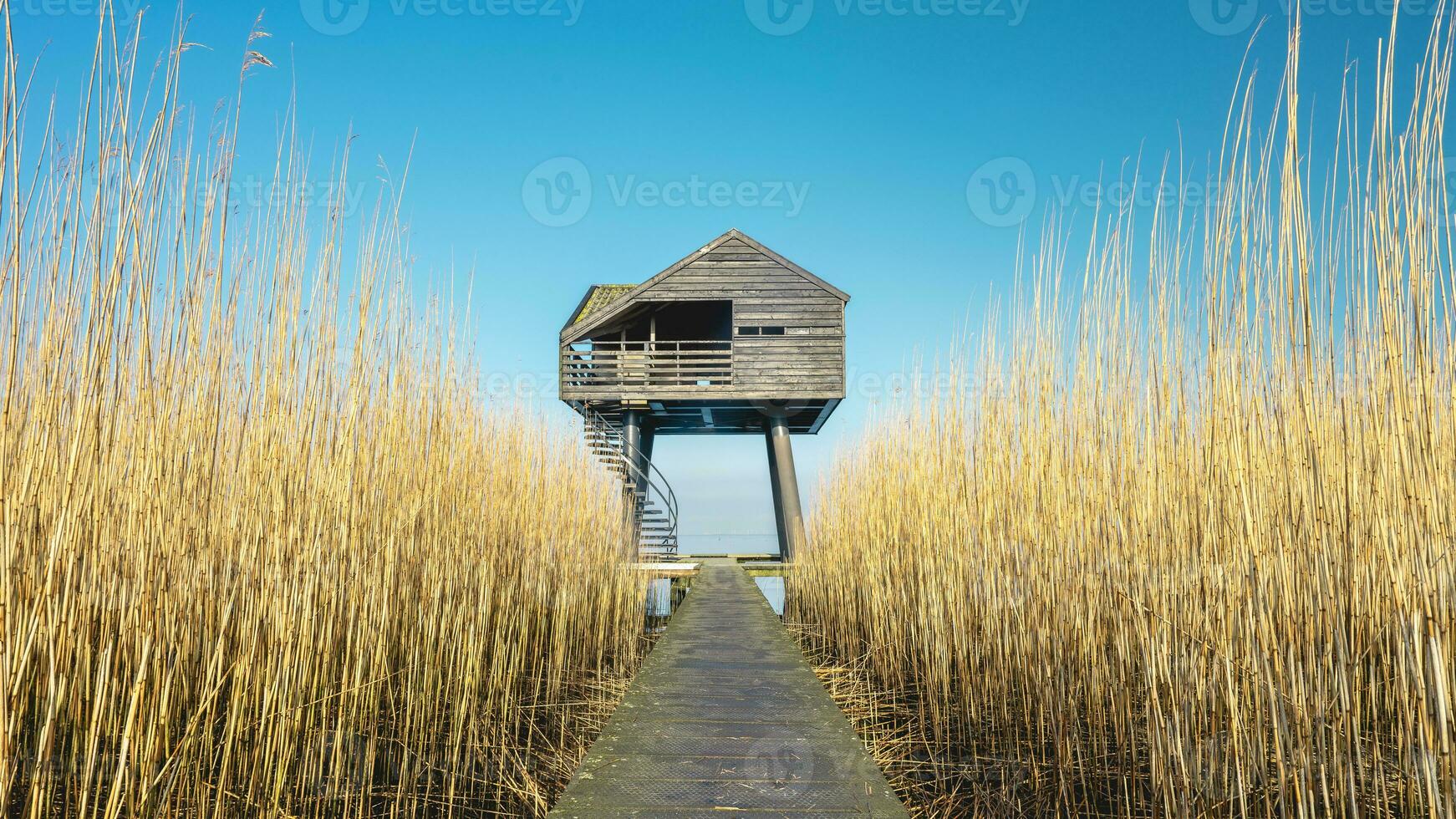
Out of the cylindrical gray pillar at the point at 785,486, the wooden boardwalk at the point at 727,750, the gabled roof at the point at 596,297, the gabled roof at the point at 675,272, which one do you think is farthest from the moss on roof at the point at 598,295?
the wooden boardwalk at the point at 727,750

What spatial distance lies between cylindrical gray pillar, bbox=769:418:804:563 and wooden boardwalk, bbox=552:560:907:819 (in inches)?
247

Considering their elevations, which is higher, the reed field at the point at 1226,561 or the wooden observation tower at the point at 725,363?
the wooden observation tower at the point at 725,363

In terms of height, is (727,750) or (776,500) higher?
(776,500)

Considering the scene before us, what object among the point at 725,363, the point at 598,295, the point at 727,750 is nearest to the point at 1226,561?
the point at 727,750

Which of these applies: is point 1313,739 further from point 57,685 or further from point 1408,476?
point 57,685

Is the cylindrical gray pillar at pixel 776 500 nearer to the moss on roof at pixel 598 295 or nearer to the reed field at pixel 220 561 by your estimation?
the moss on roof at pixel 598 295

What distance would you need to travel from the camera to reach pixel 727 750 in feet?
8.22

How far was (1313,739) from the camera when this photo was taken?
64.9 inches

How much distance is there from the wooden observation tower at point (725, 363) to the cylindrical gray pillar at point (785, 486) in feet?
0.05

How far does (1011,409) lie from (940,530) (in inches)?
29.6

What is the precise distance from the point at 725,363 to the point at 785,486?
179 centimetres

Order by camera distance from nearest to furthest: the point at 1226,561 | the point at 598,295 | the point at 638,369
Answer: the point at 1226,561 → the point at 638,369 → the point at 598,295

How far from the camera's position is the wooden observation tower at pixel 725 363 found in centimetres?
Answer: 1020

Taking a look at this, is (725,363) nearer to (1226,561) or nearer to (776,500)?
(776,500)
